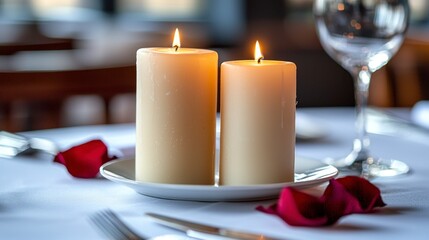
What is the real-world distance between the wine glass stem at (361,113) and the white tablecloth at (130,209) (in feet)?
0.20

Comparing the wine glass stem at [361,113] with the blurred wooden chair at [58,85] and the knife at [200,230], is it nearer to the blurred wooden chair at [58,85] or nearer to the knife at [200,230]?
the knife at [200,230]

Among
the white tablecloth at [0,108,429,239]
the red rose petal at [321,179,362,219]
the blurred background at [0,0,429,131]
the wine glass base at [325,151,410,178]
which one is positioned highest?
the red rose petal at [321,179,362,219]

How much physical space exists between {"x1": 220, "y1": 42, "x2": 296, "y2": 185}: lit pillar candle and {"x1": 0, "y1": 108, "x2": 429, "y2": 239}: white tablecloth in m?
0.03

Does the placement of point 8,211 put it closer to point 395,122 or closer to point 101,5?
point 395,122

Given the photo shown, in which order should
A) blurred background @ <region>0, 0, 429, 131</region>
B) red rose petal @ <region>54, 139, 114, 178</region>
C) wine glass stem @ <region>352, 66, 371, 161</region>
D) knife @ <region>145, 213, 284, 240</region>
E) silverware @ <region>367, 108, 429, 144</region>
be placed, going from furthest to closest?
blurred background @ <region>0, 0, 429, 131</region>
silverware @ <region>367, 108, 429, 144</region>
wine glass stem @ <region>352, 66, 371, 161</region>
red rose petal @ <region>54, 139, 114, 178</region>
knife @ <region>145, 213, 284, 240</region>

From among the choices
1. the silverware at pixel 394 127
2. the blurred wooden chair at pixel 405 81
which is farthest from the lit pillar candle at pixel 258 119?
the blurred wooden chair at pixel 405 81

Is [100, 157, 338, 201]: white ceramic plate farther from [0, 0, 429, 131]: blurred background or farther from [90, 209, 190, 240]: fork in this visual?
[0, 0, 429, 131]: blurred background

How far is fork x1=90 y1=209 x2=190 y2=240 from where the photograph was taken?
0.64m

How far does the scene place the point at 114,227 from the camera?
26.5 inches

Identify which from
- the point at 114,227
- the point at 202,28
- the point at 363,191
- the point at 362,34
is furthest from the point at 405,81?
the point at 202,28

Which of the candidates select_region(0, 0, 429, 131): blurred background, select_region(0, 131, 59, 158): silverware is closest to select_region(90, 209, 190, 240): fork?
select_region(0, 131, 59, 158): silverware

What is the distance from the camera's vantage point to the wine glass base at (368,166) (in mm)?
939

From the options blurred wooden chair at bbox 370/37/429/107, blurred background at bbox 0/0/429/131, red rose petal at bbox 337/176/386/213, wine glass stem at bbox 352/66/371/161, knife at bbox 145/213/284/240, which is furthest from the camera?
blurred background at bbox 0/0/429/131

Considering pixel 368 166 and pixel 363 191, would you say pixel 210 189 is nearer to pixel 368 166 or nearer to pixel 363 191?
pixel 363 191
